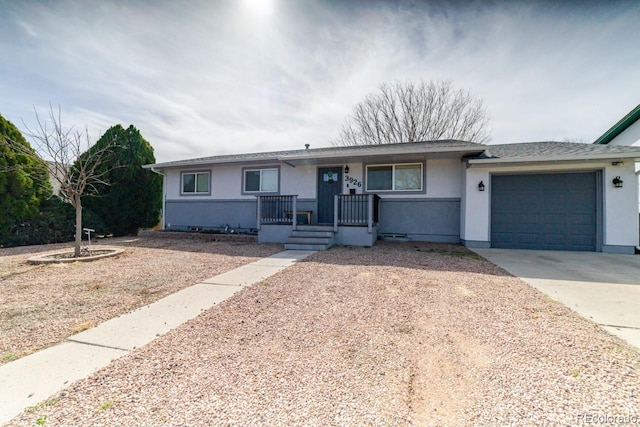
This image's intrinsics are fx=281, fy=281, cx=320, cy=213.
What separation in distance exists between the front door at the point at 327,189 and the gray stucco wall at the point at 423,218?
1.65 metres

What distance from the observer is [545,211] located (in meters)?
7.69

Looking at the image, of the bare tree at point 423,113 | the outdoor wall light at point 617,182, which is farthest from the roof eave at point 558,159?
the bare tree at point 423,113

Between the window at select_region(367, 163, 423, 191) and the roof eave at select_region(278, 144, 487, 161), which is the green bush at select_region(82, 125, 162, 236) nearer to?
the roof eave at select_region(278, 144, 487, 161)

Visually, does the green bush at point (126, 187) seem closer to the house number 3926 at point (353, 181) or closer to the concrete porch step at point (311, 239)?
the concrete porch step at point (311, 239)

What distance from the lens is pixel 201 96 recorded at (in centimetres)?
892

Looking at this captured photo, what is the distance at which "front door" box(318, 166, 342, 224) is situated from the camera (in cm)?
962

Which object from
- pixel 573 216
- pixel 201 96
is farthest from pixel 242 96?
pixel 573 216

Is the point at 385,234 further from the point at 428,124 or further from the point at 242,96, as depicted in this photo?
the point at 428,124

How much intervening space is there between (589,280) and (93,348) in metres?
6.58

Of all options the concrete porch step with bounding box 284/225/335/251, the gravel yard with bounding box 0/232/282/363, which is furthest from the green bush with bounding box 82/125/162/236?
the concrete porch step with bounding box 284/225/335/251

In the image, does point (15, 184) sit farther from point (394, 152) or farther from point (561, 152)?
point (561, 152)

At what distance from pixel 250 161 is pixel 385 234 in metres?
5.31

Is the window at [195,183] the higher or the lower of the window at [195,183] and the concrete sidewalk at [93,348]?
the higher

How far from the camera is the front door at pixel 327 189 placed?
31.6ft
